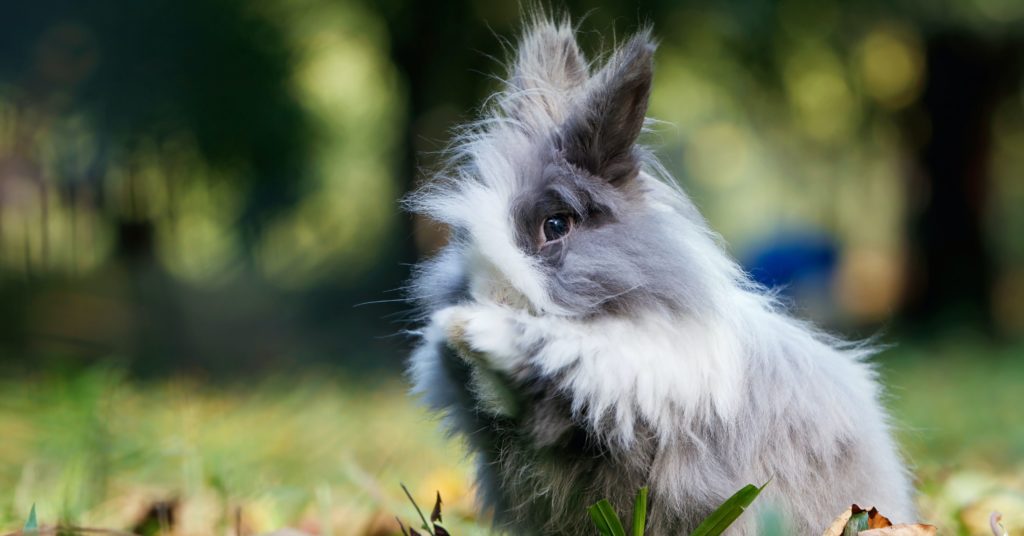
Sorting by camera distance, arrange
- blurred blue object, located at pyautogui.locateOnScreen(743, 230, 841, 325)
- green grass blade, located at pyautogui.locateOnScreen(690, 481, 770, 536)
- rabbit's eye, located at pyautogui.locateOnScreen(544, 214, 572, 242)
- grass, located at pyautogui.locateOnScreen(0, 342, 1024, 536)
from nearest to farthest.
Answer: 1. green grass blade, located at pyautogui.locateOnScreen(690, 481, 770, 536)
2. rabbit's eye, located at pyautogui.locateOnScreen(544, 214, 572, 242)
3. grass, located at pyautogui.locateOnScreen(0, 342, 1024, 536)
4. blurred blue object, located at pyautogui.locateOnScreen(743, 230, 841, 325)

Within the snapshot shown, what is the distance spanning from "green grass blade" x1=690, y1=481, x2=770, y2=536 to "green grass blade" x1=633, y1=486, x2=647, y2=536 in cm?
11

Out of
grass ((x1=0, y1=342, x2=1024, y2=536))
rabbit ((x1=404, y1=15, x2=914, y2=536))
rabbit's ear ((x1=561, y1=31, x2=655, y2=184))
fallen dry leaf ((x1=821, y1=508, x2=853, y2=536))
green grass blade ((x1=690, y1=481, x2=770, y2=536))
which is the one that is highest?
rabbit's ear ((x1=561, y1=31, x2=655, y2=184))

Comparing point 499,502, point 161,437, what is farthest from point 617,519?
point 161,437

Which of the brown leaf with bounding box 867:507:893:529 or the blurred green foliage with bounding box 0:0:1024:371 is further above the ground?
the blurred green foliage with bounding box 0:0:1024:371

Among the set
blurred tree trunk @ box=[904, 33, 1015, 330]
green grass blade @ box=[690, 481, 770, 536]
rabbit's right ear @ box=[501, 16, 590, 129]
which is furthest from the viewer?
blurred tree trunk @ box=[904, 33, 1015, 330]

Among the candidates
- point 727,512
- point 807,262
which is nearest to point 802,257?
point 807,262

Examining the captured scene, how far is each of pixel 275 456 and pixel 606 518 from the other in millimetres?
2746

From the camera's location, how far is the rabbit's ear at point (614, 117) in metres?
2.25

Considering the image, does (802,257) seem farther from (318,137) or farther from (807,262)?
(318,137)

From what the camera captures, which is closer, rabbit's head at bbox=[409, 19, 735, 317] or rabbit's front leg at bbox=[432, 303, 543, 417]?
rabbit's front leg at bbox=[432, 303, 543, 417]

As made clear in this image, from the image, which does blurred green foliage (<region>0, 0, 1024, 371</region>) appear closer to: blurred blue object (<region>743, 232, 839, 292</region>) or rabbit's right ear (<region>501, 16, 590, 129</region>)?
blurred blue object (<region>743, 232, 839, 292</region>)

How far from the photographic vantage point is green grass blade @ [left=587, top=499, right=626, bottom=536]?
83.5 inches

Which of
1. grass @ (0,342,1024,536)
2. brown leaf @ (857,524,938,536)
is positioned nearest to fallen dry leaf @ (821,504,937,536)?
brown leaf @ (857,524,938,536)

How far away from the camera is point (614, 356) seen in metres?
2.16
